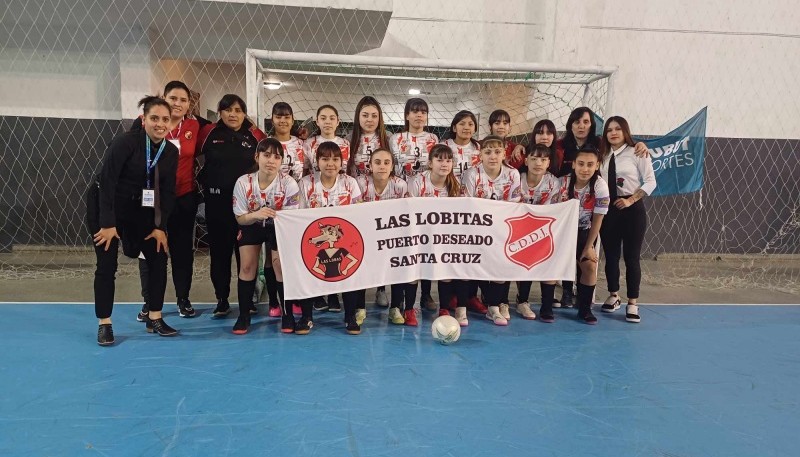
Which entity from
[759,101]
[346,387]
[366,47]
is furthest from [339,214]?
[759,101]

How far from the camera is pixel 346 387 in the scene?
2.43m

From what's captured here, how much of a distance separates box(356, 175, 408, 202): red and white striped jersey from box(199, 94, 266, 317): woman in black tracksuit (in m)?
0.85

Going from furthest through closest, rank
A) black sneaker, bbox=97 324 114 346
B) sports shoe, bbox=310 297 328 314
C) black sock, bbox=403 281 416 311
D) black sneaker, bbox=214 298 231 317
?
sports shoe, bbox=310 297 328 314 < black sneaker, bbox=214 298 231 317 < black sock, bbox=403 281 416 311 < black sneaker, bbox=97 324 114 346

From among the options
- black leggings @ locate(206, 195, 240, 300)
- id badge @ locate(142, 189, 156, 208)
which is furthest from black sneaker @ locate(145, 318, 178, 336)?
id badge @ locate(142, 189, 156, 208)

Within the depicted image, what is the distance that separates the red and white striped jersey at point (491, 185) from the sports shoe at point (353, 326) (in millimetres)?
1231

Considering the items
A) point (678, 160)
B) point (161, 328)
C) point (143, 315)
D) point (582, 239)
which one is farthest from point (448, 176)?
point (678, 160)

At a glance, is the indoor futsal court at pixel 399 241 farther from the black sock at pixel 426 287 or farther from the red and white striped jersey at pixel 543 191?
the black sock at pixel 426 287

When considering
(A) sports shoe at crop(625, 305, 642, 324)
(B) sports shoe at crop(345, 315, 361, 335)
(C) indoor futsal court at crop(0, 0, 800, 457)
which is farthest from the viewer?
(A) sports shoe at crop(625, 305, 642, 324)

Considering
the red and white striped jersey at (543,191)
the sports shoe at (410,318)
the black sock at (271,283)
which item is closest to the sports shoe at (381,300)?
the sports shoe at (410,318)

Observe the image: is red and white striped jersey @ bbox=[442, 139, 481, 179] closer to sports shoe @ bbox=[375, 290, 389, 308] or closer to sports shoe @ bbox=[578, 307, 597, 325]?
sports shoe @ bbox=[375, 290, 389, 308]

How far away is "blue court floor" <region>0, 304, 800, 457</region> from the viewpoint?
1957 millimetres

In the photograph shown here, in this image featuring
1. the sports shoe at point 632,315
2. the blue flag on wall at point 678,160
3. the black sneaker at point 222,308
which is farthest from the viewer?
the blue flag on wall at point 678,160

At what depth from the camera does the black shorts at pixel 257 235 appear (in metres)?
3.20

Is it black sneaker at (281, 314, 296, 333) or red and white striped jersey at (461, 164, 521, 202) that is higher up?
red and white striped jersey at (461, 164, 521, 202)
